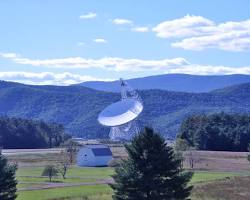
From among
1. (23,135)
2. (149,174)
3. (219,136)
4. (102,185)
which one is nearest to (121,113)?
(219,136)

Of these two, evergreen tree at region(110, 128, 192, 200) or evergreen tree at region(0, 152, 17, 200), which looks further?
evergreen tree at region(0, 152, 17, 200)

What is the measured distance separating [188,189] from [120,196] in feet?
10.7

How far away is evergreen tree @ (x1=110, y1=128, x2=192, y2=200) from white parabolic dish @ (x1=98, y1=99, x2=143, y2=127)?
8680cm

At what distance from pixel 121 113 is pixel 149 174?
89898mm

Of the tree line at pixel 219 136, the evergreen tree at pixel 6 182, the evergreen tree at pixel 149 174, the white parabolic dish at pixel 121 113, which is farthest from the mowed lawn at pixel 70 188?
the tree line at pixel 219 136

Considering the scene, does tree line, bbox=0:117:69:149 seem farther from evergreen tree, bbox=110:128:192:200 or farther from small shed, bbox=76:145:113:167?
evergreen tree, bbox=110:128:192:200

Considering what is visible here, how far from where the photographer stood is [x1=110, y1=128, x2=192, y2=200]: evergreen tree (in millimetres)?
29703

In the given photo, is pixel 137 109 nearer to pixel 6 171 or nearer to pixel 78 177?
pixel 78 177

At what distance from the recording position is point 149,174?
29875 mm

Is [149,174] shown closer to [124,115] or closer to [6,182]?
[6,182]

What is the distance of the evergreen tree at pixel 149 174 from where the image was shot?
29.7 metres

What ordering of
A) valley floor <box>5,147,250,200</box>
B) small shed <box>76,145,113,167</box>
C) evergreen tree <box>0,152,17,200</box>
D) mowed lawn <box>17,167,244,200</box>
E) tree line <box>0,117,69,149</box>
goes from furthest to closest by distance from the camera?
1. tree line <box>0,117,69,149</box>
2. small shed <box>76,145,113,167</box>
3. valley floor <box>5,147,250,200</box>
4. mowed lawn <box>17,167,244,200</box>
5. evergreen tree <box>0,152,17,200</box>

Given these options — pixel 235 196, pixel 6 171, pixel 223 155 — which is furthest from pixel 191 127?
pixel 6 171

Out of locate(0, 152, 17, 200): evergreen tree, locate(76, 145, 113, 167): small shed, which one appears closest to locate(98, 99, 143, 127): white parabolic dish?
locate(76, 145, 113, 167): small shed
